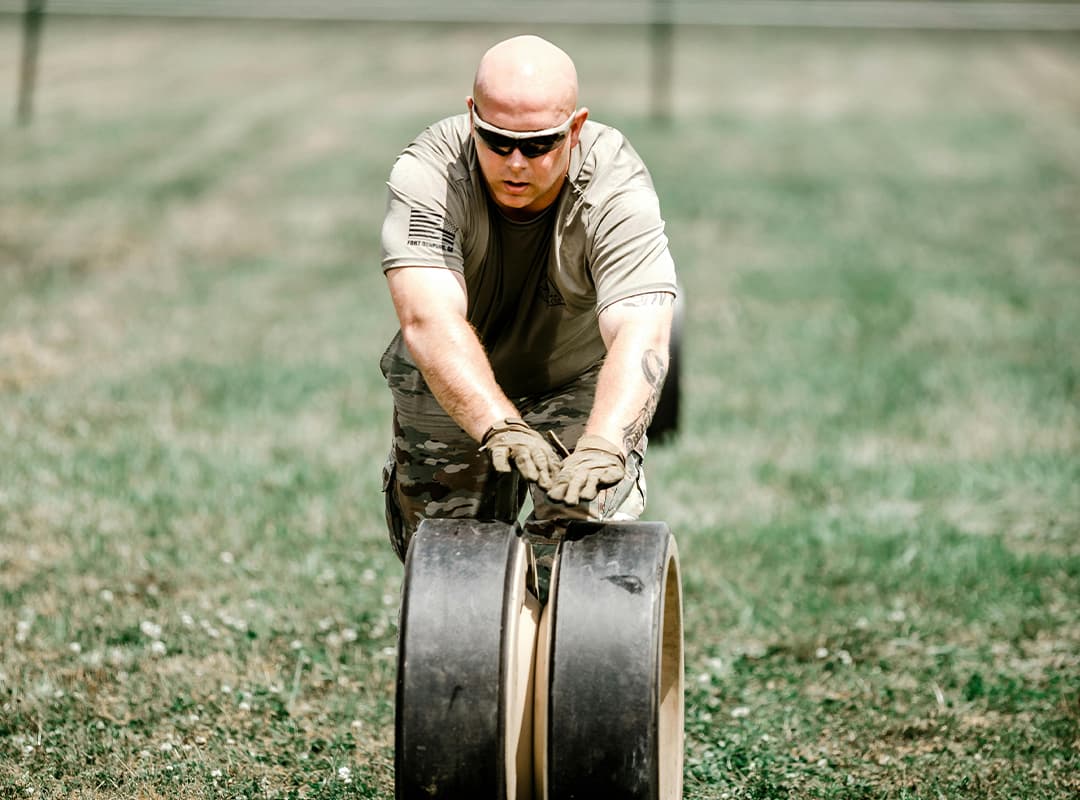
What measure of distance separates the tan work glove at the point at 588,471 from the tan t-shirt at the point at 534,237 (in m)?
0.56

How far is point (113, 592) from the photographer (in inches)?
245

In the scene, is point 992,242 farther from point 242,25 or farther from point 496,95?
point 242,25

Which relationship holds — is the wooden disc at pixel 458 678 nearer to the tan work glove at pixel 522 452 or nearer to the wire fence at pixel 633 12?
the tan work glove at pixel 522 452

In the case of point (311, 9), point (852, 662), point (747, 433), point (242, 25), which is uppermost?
point (242, 25)

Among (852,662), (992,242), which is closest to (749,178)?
(992,242)

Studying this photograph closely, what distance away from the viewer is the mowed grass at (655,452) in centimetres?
510

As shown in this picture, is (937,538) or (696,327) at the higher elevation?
(696,327)

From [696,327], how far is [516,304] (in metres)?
6.78

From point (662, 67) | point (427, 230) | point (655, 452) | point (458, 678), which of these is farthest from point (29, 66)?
point (458, 678)

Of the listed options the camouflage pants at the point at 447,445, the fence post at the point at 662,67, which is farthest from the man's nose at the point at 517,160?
the fence post at the point at 662,67

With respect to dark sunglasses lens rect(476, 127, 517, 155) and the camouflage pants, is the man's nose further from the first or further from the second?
the camouflage pants

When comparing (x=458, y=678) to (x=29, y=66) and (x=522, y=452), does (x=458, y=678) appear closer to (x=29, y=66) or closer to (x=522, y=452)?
(x=522, y=452)

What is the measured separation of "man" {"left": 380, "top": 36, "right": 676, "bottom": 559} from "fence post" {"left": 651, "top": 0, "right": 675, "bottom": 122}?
564 inches

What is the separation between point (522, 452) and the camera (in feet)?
12.6
